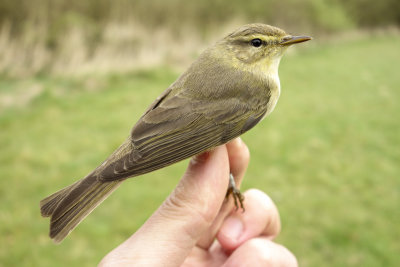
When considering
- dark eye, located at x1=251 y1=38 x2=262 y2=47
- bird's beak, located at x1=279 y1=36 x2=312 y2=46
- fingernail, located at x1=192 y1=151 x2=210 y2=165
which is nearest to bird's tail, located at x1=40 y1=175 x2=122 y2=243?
fingernail, located at x1=192 y1=151 x2=210 y2=165

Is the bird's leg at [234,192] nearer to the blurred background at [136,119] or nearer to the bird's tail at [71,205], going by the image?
the bird's tail at [71,205]

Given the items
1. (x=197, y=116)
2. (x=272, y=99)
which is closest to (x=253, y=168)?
(x=272, y=99)

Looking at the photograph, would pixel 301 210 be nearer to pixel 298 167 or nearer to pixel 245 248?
pixel 298 167

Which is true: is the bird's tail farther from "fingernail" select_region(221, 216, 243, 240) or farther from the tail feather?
"fingernail" select_region(221, 216, 243, 240)

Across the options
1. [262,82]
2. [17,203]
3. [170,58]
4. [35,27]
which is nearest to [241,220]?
[262,82]

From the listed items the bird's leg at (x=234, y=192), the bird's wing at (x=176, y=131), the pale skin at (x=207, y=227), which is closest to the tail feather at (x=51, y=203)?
the bird's wing at (x=176, y=131)

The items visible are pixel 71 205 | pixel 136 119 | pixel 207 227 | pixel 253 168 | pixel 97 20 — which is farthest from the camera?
pixel 97 20

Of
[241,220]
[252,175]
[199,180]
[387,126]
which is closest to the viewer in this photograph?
[199,180]

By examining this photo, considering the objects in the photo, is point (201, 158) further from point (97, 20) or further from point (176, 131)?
point (97, 20)
